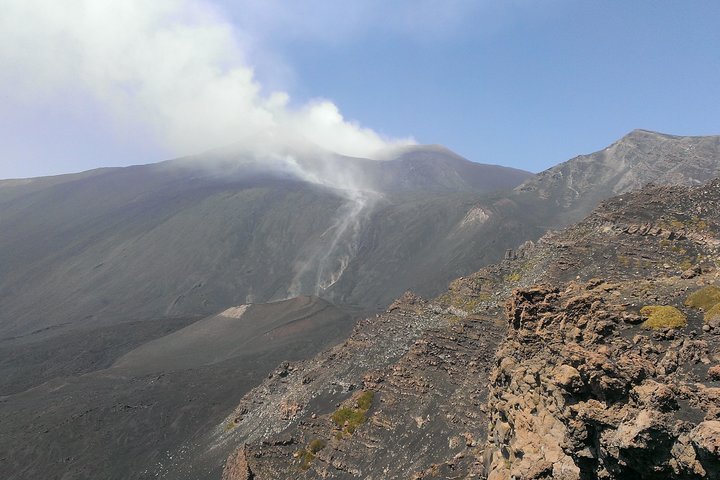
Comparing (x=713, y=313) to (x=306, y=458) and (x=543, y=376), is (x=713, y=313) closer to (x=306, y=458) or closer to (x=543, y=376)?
(x=543, y=376)

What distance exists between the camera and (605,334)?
1223 cm

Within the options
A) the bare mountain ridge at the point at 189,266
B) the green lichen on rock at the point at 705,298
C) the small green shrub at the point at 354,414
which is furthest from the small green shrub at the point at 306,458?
the green lichen on rock at the point at 705,298

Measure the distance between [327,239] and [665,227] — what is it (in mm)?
106319

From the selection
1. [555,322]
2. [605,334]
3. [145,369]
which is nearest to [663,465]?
[605,334]

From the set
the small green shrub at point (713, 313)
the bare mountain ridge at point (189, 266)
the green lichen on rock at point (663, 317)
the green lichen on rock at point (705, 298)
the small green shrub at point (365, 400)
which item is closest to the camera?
the small green shrub at point (713, 313)

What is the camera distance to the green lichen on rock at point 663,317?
38.4 ft

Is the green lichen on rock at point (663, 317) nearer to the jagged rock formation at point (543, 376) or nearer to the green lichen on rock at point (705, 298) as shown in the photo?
the jagged rock formation at point (543, 376)

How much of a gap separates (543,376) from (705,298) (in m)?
4.67

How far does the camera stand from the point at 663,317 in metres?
12.1

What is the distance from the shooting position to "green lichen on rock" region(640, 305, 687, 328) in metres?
11.7

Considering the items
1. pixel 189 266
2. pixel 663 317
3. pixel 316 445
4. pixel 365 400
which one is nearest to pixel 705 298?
pixel 663 317

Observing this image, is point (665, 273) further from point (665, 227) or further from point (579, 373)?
point (579, 373)

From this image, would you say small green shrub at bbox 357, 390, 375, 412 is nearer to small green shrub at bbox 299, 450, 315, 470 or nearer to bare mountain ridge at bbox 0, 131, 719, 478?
bare mountain ridge at bbox 0, 131, 719, 478

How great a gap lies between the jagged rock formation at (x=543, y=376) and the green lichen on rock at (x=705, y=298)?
9.2 inches
